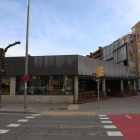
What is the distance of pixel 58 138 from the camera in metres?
5.40

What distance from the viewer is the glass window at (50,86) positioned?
1584cm

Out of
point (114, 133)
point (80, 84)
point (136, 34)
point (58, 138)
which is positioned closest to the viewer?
point (58, 138)

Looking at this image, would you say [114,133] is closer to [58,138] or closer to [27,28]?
[58,138]

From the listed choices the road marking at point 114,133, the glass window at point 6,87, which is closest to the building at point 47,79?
the glass window at point 6,87

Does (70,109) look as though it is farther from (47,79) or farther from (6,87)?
(6,87)

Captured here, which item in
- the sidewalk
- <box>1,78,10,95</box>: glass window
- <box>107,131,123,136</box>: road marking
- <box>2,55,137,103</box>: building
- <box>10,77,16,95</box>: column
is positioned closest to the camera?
<box>107,131,123,136</box>: road marking

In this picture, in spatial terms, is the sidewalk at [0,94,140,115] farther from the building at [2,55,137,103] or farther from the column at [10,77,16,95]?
the column at [10,77,16,95]

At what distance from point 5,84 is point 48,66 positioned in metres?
5.70

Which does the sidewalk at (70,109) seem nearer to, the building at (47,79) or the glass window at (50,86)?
the building at (47,79)

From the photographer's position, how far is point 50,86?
16.0m

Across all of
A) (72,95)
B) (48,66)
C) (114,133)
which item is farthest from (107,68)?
(114,133)

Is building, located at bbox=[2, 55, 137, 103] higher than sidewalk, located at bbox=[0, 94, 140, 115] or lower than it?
higher

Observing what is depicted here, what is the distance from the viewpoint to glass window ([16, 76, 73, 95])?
15839mm

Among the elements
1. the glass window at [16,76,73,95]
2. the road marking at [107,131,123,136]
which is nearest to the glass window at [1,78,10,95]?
the glass window at [16,76,73,95]
